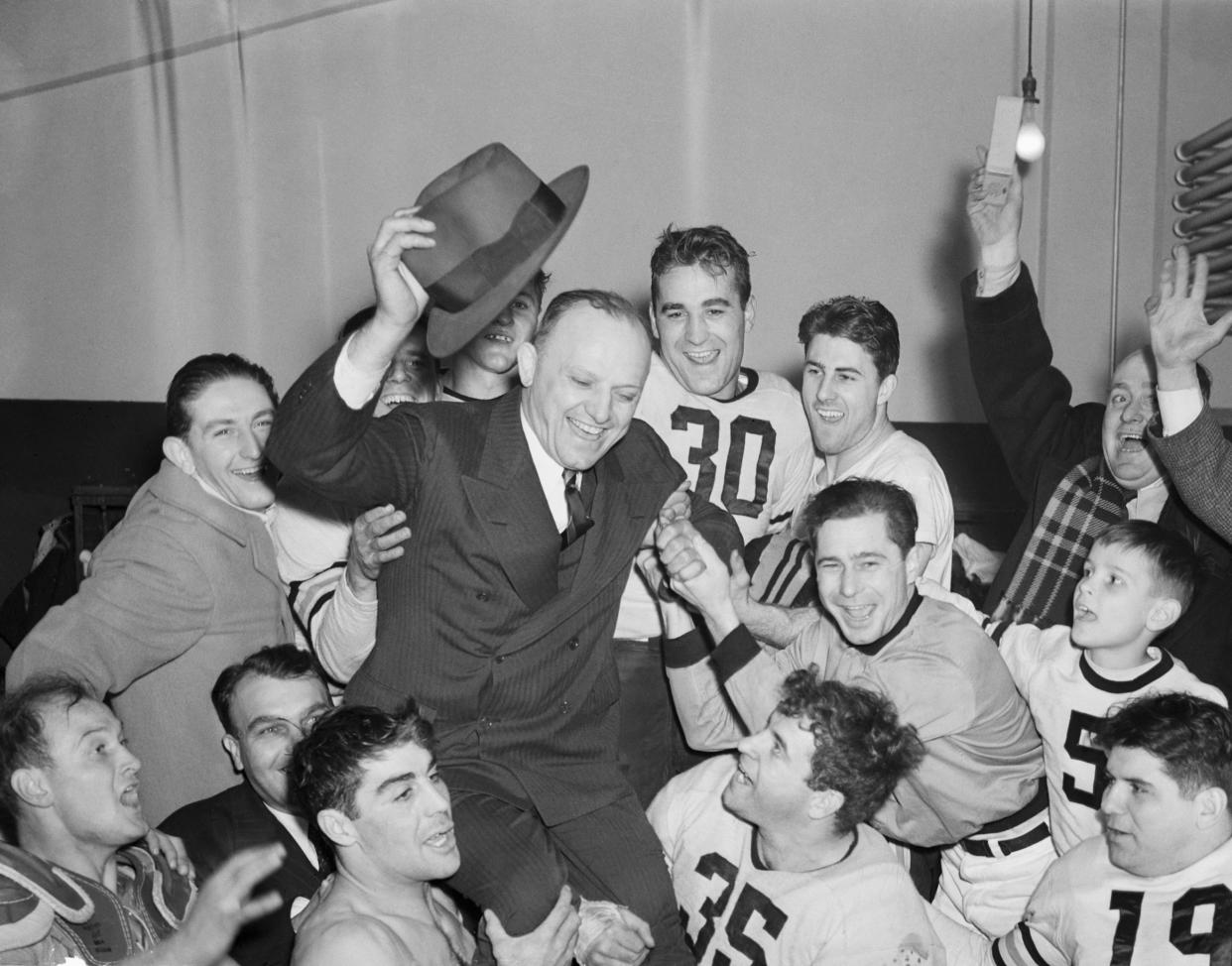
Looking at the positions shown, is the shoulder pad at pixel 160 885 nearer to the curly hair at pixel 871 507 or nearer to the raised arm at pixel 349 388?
the raised arm at pixel 349 388

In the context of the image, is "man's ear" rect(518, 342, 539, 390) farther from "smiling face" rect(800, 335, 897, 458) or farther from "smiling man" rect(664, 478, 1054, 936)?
"smiling face" rect(800, 335, 897, 458)

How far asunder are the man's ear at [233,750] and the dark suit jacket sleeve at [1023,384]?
6.82 feet

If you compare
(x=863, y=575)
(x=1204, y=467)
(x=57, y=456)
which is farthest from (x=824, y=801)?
(x=57, y=456)

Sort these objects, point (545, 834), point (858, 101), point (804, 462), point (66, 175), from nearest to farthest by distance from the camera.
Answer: point (545, 834)
point (804, 462)
point (858, 101)
point (66, 175)

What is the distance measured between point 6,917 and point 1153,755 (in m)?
→ 2.06

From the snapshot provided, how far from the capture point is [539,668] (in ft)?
8.19

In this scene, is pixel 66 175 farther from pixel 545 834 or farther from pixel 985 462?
pixel 545 834

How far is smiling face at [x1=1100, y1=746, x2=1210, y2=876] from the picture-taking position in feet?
8.30

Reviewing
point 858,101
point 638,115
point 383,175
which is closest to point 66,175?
point 383,175

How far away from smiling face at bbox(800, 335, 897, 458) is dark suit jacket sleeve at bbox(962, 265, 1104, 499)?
0.41 meters

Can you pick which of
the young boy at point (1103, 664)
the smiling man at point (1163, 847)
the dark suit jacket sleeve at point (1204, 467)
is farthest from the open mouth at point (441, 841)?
the dark suit jacket sleeve at point (1204, 467)

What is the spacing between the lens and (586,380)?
2408 millimetres

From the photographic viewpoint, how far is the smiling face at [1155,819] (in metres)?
2.53

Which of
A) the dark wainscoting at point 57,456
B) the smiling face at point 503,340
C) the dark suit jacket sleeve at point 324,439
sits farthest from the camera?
the dark wainscoting at point 57,456
